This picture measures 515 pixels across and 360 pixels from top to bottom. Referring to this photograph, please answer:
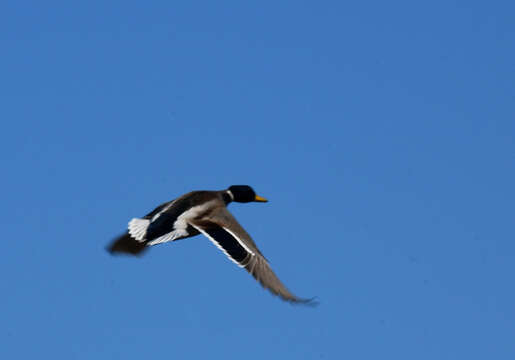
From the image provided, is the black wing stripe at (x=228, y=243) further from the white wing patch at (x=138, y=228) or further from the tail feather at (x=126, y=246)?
the tail feather at (x=126, y=246)

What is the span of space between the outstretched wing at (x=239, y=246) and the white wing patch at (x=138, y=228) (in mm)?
812

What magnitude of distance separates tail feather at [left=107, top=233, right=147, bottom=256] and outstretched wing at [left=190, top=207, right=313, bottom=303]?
1.28 metres

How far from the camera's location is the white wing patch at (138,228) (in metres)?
16.2

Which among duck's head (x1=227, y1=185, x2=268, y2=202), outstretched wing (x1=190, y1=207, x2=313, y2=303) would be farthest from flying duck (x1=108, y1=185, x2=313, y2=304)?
duck's head (x1=227, y1=185, x2=268, y2=202)

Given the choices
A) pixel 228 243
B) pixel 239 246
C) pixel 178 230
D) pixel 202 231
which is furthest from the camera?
pixel 178 230

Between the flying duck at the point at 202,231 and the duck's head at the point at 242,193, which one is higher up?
the duck's head at the point at 242,193

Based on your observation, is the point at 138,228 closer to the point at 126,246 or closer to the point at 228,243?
the point at 126,246

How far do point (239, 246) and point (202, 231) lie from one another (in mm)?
855

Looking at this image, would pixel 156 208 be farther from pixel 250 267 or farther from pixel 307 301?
pixel 307 301

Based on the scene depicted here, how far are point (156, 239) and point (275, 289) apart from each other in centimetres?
295

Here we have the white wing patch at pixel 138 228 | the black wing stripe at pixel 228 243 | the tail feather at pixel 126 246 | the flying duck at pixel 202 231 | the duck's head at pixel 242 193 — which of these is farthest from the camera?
the duck's head at pixel 242 193

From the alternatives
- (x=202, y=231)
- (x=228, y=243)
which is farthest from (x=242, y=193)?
(x=228, y=243)

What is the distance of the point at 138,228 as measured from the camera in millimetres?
16375

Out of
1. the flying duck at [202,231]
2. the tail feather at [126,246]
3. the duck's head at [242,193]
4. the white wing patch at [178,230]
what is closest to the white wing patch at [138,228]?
the flying duck at [202,231]
